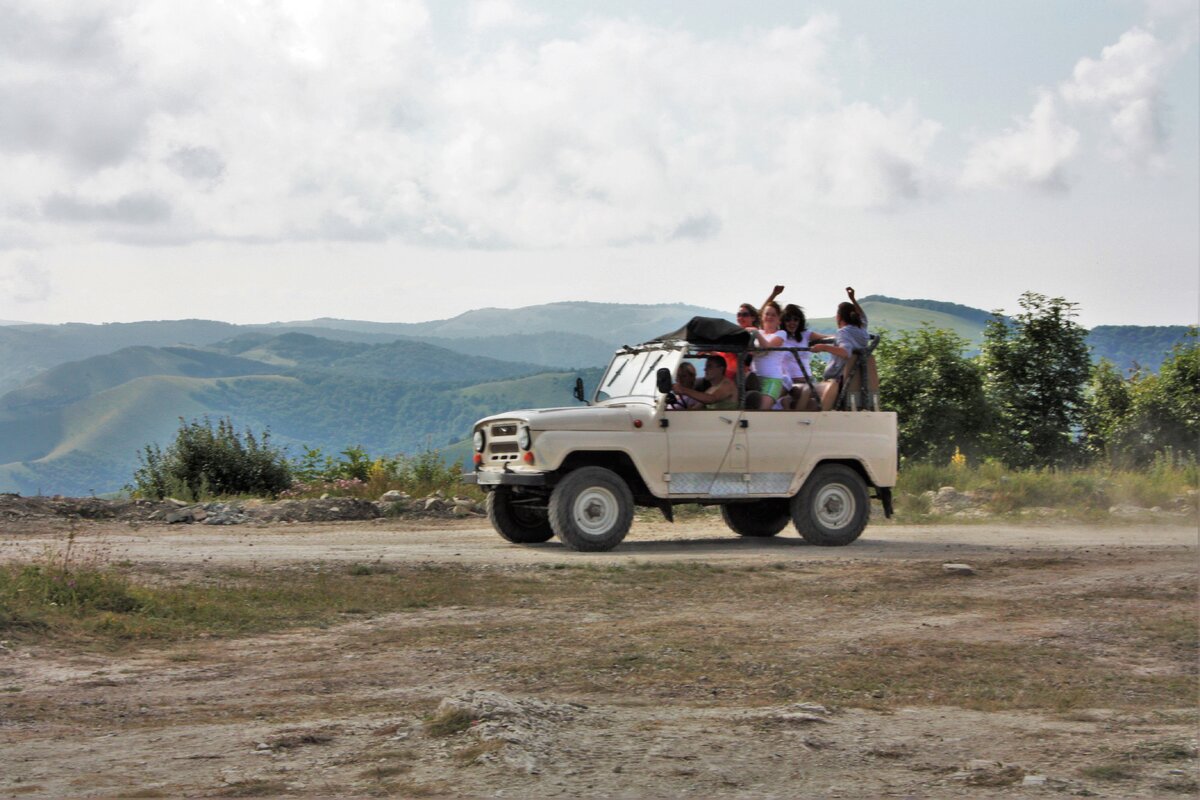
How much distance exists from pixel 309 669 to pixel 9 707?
1.62 meters

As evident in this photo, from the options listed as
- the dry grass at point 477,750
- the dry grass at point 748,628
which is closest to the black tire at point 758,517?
the dry grass at point 748,628

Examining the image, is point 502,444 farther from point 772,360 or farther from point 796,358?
point 796,358

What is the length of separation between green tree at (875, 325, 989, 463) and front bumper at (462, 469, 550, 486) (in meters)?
23.9

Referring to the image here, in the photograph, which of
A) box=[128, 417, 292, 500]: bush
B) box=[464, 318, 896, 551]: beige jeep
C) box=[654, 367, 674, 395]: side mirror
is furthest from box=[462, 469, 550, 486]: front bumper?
box=[128, 417, 292, 500]: bush

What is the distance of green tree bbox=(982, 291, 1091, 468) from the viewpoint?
134 feet

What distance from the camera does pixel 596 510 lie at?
46.2 feet

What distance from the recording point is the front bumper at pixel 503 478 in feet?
45.7

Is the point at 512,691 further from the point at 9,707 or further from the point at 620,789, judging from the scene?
the point at 9,707

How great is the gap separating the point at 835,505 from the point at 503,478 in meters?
3.82

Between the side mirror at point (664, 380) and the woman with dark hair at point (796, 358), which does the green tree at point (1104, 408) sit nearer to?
the woman with dark hair at point (796, 358)

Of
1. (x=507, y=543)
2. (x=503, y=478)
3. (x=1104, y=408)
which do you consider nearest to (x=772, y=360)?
(x=503, y=478)

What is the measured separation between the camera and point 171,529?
17219 mm

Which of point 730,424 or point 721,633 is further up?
point 730,424

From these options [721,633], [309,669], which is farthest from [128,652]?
[721,633]
